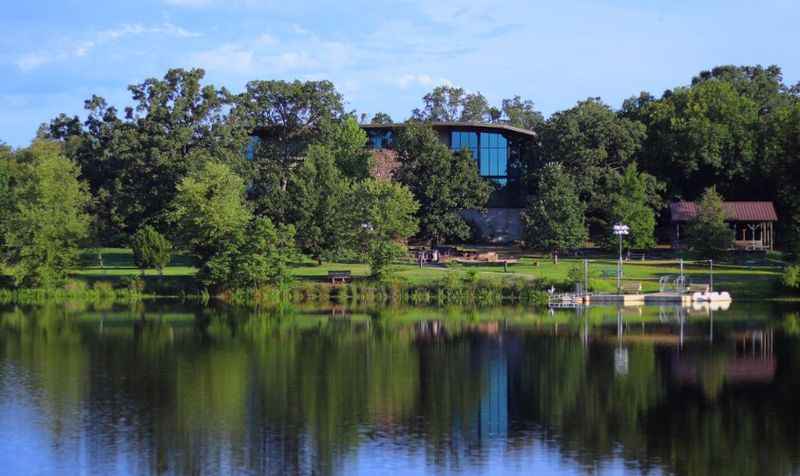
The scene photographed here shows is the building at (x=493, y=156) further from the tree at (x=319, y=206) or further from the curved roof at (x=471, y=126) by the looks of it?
the tree at (x=319, y=206)

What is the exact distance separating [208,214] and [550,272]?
74.6 ft

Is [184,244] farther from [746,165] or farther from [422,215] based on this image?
[746,165]

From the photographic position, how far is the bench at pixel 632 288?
207 ft

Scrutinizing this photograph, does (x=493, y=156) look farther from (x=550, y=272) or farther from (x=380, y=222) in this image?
(x=380, y=222)

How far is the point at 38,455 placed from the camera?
78.4 ft

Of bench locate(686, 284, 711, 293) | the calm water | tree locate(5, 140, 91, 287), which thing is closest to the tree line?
tree locate(5, 140, 91, 287)

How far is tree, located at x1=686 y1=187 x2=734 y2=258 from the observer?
72.4 metres

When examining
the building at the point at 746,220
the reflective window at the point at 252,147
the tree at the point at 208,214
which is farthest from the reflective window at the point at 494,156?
the tree at the point at 208,214

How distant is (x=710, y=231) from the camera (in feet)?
238

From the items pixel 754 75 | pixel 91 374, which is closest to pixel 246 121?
pixel 91 374

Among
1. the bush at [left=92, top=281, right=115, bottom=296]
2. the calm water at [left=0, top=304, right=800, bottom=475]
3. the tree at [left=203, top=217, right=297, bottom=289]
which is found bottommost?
the calm water at [left=0, top=304, right=800, bottom=475]

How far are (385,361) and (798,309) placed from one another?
29.6 metres

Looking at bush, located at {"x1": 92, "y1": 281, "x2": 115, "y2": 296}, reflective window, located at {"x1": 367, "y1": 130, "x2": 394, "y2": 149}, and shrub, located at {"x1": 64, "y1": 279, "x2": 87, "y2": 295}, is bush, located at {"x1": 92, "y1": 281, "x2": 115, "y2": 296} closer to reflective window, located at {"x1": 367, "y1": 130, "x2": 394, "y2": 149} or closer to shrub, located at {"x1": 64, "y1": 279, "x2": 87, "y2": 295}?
shrub, located at {"x1": 64, "y1": 279, "x2": 87, "y2": 295}

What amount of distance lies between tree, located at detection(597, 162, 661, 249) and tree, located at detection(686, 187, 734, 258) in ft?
10.8
